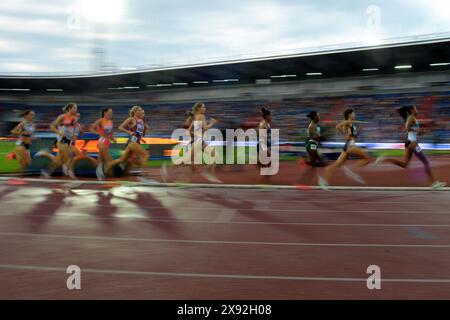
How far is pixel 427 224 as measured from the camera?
6637 mm

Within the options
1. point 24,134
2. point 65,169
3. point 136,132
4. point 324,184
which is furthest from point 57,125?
point 324,184

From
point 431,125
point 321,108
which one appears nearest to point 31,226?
point 431,125

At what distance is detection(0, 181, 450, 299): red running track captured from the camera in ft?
13.1

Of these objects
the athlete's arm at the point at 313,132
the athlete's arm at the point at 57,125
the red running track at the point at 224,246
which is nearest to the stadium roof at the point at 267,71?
the athlete's arm at the point at 313,132

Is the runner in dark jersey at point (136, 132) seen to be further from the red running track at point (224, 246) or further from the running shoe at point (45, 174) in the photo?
the running shoe at point (45, 174)

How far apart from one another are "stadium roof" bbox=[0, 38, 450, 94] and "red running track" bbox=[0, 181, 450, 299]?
78.8 feet

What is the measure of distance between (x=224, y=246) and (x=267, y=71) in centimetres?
3434

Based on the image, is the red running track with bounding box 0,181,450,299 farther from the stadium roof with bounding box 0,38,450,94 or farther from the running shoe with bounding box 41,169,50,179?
the stadium roof with bounding box 0,38,450,94

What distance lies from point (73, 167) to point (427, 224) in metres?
8.91

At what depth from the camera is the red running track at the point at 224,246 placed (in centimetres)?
399

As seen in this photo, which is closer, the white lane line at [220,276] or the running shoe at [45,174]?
the white lane line at [220,276]

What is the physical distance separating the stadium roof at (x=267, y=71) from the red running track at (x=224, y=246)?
24.0 metres

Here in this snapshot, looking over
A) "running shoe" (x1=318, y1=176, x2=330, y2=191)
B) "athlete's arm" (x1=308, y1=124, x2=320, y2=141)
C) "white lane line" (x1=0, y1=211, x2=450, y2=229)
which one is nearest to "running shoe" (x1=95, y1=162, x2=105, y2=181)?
"white lane line" (x1=0, y1=211, x2=450, y2=229)
